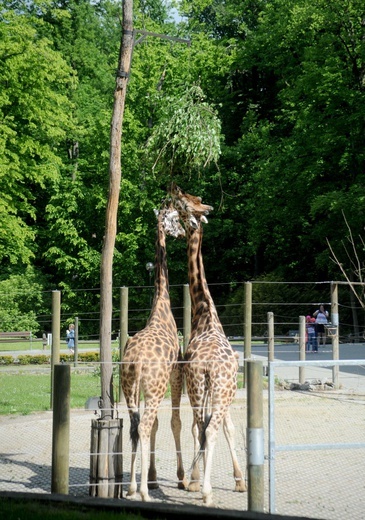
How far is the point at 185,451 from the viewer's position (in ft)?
36.1

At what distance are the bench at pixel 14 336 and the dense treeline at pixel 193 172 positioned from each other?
1.59 ft

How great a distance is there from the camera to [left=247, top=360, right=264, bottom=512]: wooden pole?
708 cm

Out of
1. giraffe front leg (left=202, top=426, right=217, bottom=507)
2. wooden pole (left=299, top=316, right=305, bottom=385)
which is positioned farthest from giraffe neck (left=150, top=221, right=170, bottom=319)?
wooden pole (left=299, top=316, right=305, bottom=385)

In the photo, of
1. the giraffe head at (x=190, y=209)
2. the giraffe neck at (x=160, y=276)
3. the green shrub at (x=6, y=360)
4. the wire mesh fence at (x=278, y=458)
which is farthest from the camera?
the green shrub at (x=6, y=360)

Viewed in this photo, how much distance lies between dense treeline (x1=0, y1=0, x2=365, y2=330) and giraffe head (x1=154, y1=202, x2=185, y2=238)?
741 inches

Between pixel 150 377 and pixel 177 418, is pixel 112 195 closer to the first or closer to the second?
pixel 150 377

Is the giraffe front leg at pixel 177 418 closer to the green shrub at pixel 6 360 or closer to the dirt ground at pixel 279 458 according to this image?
the dirt ground at pixel 279 458

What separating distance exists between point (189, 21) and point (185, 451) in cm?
4072

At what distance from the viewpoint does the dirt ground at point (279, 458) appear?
27.6ft

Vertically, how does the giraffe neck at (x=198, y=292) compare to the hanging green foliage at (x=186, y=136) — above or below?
below

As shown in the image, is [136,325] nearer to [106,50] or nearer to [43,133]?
[43,133]

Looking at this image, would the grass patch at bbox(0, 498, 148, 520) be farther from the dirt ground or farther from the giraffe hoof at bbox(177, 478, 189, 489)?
the giraffe hoof at bbox(177, 478, 189, 489)

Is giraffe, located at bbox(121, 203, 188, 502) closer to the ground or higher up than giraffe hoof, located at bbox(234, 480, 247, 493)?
higher up

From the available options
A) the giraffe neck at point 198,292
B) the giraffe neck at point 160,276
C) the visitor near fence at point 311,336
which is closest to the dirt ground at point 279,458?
the giraffe neck at point 198,292
